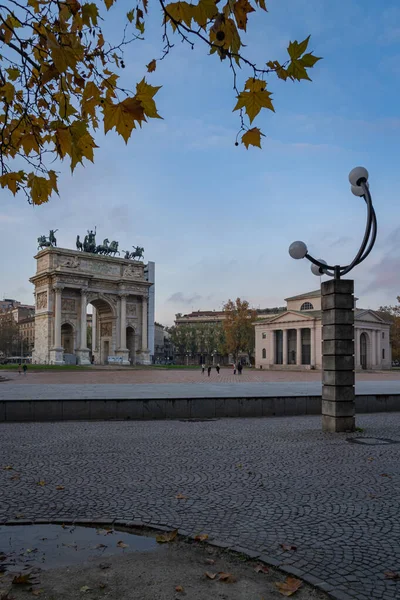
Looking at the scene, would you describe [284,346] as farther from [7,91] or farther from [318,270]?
[7,91]

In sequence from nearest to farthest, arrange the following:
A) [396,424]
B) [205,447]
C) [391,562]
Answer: [391,562], [205,447], [396,424]

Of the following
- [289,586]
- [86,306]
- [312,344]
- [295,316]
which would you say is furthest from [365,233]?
[295,316]

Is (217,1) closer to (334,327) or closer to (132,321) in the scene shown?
(334,327)

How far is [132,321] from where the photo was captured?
272 feet

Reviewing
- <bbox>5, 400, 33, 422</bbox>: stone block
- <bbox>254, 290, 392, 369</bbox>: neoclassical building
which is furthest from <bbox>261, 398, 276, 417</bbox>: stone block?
<bbox>254, 290, 392, 369</bbox>: neoclassical building

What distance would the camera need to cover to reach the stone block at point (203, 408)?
15.5m

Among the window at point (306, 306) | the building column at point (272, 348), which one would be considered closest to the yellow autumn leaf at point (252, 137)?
the window at point (306, 306)

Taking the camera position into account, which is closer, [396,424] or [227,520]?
[227,520]

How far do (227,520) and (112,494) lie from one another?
177 centimetres

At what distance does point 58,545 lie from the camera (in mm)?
4996

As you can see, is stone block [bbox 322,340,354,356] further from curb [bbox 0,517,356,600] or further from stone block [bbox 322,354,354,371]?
curb [bbox 0,517,356,600]

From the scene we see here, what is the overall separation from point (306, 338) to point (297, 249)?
238 feet

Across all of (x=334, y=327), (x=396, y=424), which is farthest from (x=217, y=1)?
(x=396, y=424)

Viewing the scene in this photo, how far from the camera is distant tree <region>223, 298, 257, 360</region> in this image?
312 feet
